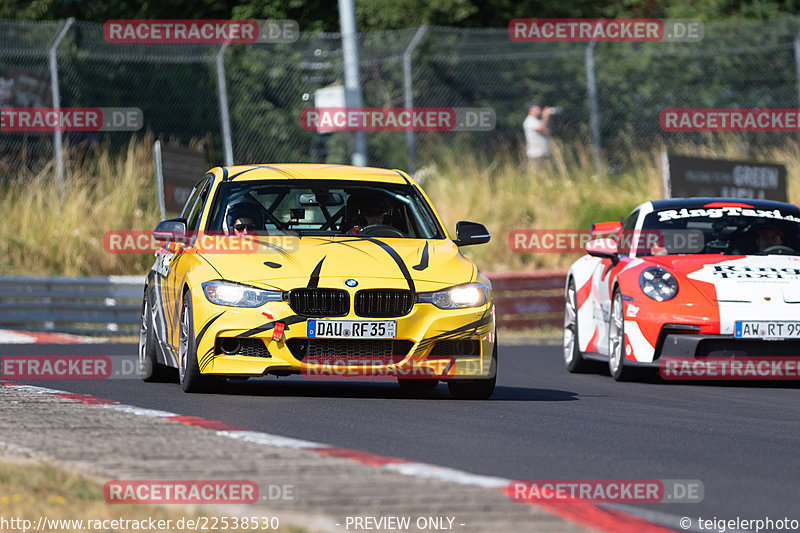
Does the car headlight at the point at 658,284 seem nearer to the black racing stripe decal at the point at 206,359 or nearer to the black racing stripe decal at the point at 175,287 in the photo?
the black racing stripe decal at the point at 175,287

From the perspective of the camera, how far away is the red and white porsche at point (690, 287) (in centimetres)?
1177

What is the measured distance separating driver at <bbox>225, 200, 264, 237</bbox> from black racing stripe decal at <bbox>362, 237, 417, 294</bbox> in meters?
0.77

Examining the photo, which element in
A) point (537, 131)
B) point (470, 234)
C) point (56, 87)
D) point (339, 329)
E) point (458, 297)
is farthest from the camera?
point (537, 131)

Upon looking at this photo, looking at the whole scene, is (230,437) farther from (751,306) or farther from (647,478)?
(751,306)

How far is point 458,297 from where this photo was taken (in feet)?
31.5

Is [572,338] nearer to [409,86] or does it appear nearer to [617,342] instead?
[617,342]

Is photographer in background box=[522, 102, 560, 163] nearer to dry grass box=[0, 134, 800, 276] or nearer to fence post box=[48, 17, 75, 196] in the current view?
dry grass box=[0, 134, 800, 276]


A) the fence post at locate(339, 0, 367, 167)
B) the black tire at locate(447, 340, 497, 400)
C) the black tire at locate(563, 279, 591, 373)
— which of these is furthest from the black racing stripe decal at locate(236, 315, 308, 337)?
the fence post at locate(339, 0, 367, 167)

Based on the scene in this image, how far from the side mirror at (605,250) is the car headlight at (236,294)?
13.3 feet

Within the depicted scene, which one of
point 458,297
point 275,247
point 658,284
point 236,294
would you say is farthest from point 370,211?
point 658,284

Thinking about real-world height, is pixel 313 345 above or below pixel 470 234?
below

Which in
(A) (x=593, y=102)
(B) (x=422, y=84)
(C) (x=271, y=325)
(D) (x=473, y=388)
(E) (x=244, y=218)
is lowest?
(D) (x=473, y=388)

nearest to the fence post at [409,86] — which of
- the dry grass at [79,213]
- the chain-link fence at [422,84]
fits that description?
the chain-link fence at [422,84]

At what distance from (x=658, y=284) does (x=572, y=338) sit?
6.28ft
